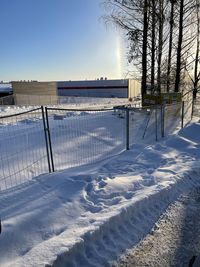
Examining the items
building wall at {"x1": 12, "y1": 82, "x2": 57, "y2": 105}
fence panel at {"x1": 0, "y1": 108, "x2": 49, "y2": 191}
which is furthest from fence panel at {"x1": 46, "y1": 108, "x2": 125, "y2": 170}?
building wall at {"x1": 12, "y1": 82, "x2": 57, "y2": 105}

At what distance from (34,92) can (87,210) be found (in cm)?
5219

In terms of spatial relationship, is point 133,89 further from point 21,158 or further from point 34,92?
point 21,158

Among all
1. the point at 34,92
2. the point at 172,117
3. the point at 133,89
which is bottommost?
the point at 133,89

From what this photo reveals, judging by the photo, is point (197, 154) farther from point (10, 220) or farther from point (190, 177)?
point (10, 220)

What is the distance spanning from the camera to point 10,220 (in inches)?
169

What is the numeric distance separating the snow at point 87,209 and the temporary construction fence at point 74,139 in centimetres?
71

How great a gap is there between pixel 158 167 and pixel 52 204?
11.0 feet

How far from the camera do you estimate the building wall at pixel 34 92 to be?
4225 cm

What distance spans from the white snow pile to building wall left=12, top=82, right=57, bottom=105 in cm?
3626

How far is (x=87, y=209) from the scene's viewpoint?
4934mm

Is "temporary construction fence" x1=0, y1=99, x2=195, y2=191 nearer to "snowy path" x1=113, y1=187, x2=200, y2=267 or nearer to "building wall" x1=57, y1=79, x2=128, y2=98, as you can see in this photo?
"snowy path" x1=113, y1=187, x2=200, y2=267

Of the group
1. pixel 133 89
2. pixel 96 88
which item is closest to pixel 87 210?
pixel 133 89

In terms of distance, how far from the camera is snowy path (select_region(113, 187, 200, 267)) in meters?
3.73

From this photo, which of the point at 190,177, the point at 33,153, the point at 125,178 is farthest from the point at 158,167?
the point at 33,153
